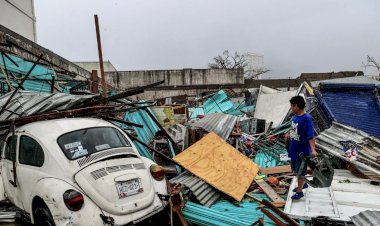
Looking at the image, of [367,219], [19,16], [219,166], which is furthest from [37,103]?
[19,16]

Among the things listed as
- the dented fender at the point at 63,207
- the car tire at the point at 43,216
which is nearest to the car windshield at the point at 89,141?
the dented fender at the point at 63,207

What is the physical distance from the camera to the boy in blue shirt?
4.91 meters

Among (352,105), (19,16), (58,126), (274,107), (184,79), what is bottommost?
(274,107)

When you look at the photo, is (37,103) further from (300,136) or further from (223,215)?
(300,136)

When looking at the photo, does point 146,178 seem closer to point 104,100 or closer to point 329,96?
point 104,100

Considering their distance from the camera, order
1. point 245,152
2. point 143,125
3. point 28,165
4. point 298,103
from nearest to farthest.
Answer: point 28,165 → point 298,103 → point 245,152 → point 143,125

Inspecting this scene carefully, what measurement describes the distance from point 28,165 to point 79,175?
1119 mm

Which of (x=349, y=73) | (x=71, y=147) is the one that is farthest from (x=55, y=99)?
(x=349, y=73)

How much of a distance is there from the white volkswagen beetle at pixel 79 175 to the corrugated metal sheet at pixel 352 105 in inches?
230

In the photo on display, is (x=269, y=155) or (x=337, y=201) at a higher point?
(x=337, y=201)

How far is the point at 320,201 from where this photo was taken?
501 cm

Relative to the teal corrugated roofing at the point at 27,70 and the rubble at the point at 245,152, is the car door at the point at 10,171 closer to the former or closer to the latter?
the rubble at the point at 245,152

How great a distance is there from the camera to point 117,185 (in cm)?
428

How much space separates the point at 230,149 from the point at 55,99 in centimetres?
433
